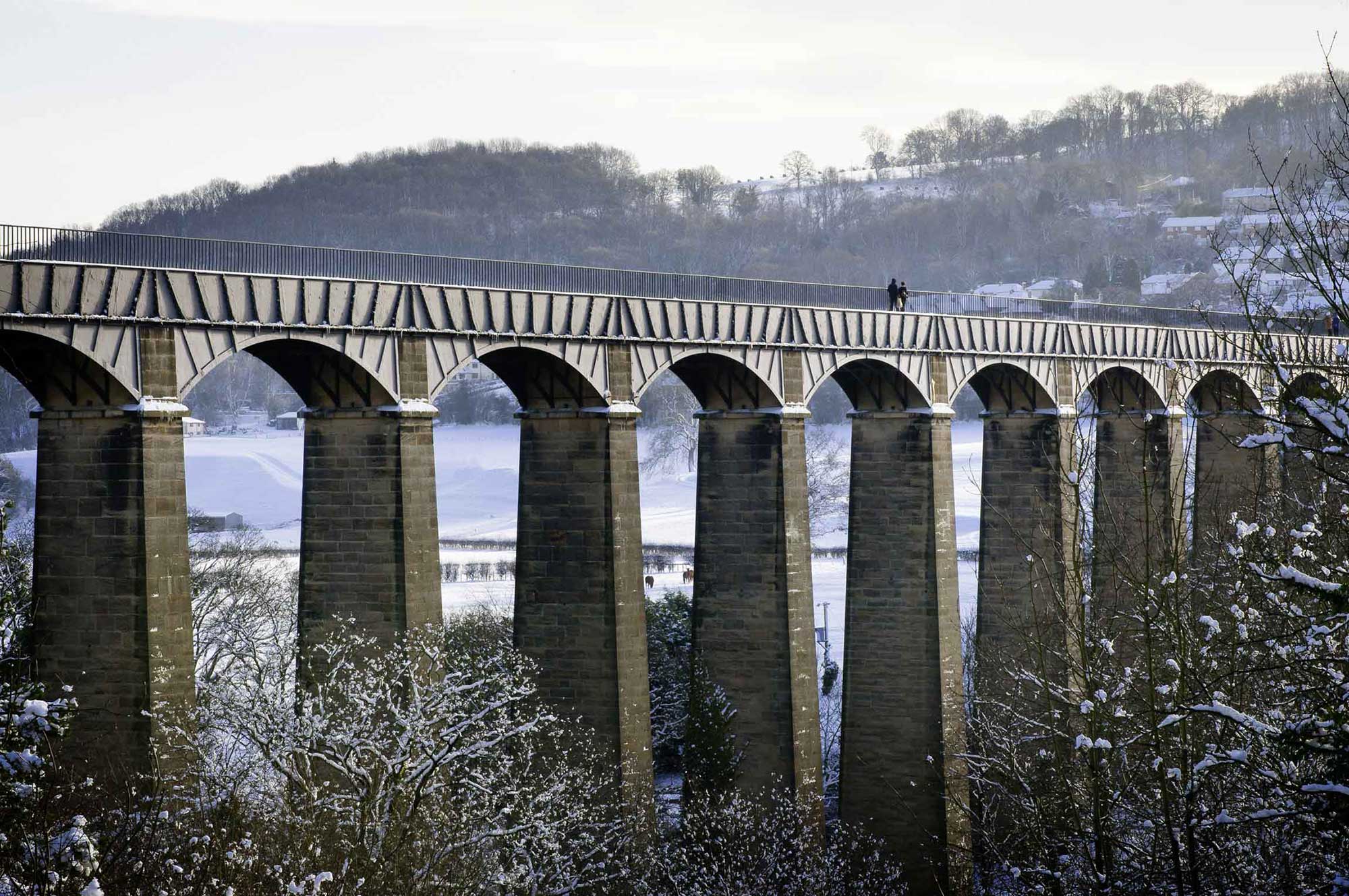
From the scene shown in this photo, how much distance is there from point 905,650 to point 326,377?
17.9m

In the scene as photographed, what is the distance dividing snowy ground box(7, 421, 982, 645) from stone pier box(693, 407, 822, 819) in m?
43.0

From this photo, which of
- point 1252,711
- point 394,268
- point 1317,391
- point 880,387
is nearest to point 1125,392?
point 880,387

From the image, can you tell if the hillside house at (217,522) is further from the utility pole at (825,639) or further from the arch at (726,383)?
the arch at (726,383)

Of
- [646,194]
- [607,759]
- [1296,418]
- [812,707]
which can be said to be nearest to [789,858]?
[812,707]

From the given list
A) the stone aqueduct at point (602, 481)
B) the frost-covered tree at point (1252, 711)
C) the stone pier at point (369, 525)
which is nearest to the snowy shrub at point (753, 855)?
the stone aqueduct at point (602, 481)

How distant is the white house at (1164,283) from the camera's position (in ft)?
402

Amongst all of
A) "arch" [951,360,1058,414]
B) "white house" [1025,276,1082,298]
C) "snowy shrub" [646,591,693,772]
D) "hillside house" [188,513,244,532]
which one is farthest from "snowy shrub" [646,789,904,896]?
"white house" [1025,276,1082,298]

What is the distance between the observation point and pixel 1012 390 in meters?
50.5

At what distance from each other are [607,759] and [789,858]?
259 inches

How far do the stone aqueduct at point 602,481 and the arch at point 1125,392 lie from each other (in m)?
1.58

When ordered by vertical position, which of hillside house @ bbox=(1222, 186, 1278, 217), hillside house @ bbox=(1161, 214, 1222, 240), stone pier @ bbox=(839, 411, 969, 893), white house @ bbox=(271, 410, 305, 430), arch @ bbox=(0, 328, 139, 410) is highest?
hillside house @ bbox=(1222, 186, 1278, 217)

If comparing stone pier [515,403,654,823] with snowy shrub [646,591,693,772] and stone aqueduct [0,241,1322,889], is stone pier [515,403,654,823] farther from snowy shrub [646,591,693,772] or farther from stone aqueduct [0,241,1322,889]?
snowy shrub [646,591,693,772]

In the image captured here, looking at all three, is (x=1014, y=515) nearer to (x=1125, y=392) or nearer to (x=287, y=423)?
(x=1125, y=392)

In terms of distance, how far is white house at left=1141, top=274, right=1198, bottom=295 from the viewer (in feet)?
402
